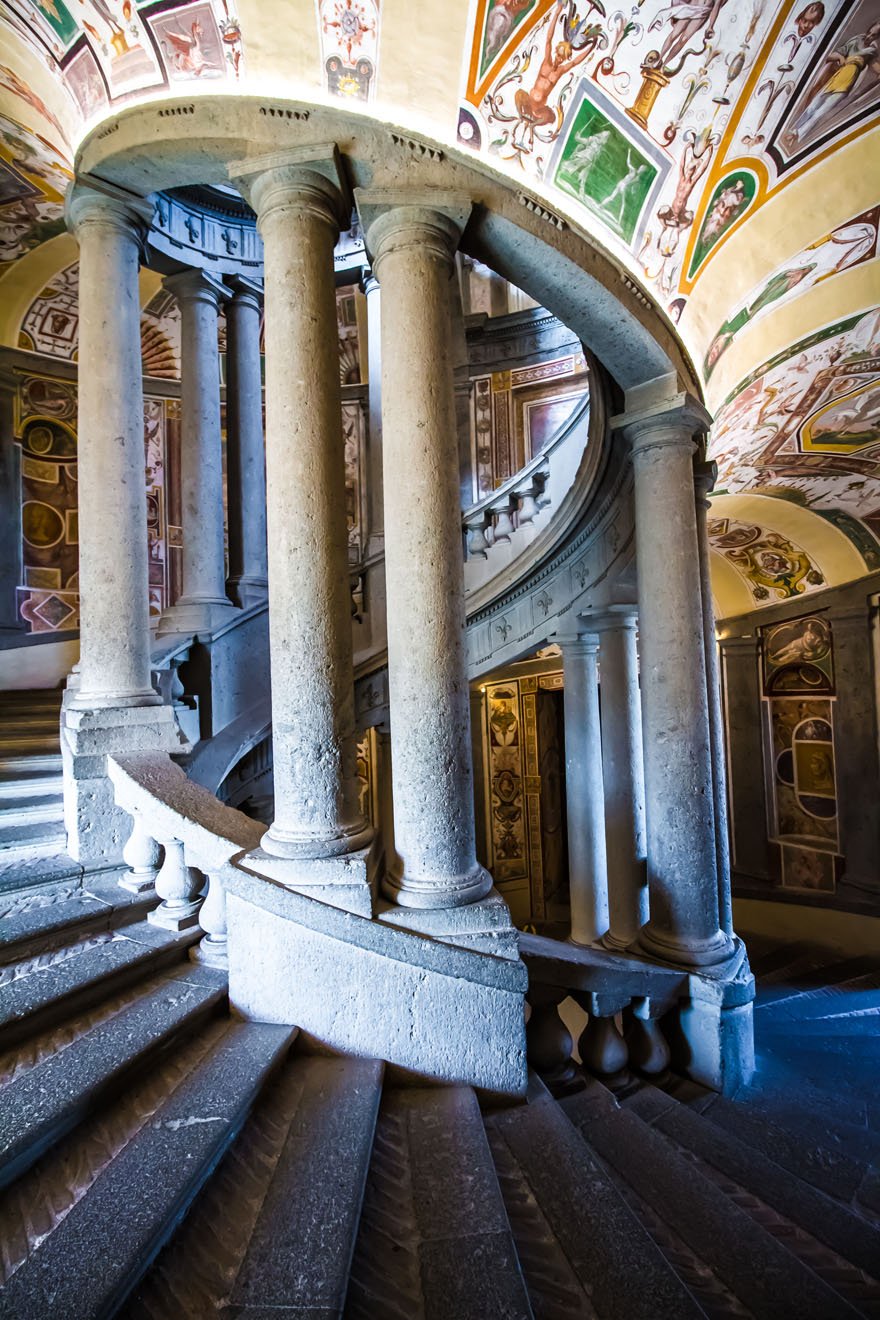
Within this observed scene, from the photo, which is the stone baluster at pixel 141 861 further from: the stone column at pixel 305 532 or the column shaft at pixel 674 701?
the column shaft at pixel 674 701

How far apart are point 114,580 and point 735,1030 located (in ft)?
13.0

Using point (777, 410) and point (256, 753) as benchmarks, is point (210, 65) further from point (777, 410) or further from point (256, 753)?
point (777, 410)

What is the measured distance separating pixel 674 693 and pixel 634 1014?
1746mm

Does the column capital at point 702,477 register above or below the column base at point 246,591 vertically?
above

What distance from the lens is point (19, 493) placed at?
293 inches

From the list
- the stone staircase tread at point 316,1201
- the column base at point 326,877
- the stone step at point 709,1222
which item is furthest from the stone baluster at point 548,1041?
the column base at point 326,877

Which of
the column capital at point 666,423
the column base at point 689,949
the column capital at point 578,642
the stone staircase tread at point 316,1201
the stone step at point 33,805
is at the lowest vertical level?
the column base at point 689,949

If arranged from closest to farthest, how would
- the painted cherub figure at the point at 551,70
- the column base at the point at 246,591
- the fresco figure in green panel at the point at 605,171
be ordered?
the painted cherub figure at the point at 551,70, the fresco figure in green panel at the point at 605,171, the column base at the point at 246,591

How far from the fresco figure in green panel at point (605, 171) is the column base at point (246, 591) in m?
3.68

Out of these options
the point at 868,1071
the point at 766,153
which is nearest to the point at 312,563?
the point at 766,153

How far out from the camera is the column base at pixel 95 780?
9.58ft

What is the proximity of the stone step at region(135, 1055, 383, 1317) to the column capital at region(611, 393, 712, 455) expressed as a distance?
359 centimetres

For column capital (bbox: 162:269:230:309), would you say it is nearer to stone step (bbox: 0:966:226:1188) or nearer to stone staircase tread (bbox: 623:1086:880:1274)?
stone step (bbox: 0:966:226:1188)

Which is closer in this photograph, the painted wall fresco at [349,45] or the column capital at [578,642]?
the painted wall fresco at [349,45]
